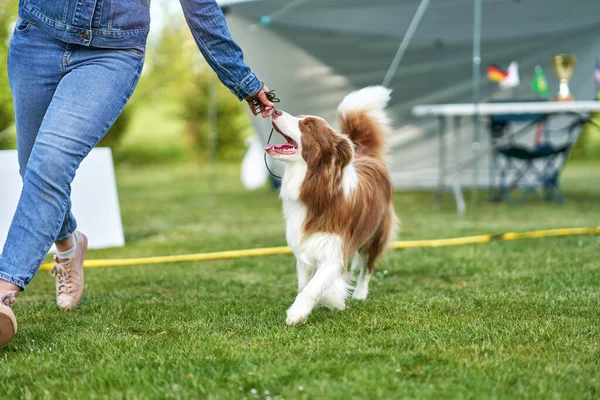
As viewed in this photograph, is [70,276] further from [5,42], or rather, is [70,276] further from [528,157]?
[5,42]

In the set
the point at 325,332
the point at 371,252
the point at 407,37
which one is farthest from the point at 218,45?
the point at 407,37

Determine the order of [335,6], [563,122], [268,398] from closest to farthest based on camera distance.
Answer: [268,398], [335,6], [563,122]

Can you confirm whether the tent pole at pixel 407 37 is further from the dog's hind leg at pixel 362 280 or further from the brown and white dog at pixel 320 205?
the brown and white dog at pixel 320 205

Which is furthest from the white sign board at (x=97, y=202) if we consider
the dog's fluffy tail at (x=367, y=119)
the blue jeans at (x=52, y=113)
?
the blue jeans at (x=52, y=113)

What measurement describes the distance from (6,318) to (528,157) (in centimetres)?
693

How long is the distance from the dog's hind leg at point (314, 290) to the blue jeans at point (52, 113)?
3.39 ft

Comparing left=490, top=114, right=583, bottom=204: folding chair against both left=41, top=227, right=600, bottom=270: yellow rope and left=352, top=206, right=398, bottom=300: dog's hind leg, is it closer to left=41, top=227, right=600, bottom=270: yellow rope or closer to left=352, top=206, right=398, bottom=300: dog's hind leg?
left=41, top=227, right=600, bottom=270: yellow rope

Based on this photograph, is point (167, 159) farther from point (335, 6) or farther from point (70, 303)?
point (70, 303)

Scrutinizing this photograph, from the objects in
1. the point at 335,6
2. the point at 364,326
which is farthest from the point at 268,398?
the point at 335,6

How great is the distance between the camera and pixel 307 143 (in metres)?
3.24

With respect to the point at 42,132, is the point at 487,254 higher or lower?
lower

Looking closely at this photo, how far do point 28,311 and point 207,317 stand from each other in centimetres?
90

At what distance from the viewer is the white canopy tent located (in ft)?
27.5

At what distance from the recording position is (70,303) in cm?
357
